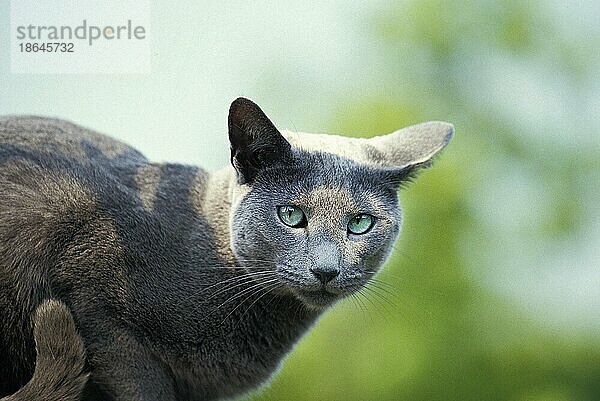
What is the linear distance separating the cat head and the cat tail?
30 centimetres

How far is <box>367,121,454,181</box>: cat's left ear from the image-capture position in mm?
1360

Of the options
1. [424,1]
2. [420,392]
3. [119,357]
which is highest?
[424,1]

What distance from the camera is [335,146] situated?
1.41 meters

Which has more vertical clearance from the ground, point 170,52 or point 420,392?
point 170,52

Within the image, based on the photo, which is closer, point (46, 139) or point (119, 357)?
point (119, 357)

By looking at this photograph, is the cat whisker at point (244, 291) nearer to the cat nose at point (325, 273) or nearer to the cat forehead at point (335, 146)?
the cat nose at point (325, 273)

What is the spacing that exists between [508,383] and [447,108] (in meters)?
0.64

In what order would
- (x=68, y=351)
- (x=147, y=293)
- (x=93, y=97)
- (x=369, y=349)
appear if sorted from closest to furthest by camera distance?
(x=68, y=351) < (x=147, y=293) < (x=93, y=97) < (x=369, y=349)

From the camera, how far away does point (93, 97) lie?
5.61ft

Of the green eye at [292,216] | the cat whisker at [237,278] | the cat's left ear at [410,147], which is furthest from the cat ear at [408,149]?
the cat whisker at [237,278]

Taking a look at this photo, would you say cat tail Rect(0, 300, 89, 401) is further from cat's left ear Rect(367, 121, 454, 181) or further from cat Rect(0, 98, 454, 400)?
cat's left ear Rect(367, 121, 454, 181)

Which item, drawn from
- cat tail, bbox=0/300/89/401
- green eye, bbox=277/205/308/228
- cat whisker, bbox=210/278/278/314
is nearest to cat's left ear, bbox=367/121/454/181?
green eye, bbox=277/205/308/228

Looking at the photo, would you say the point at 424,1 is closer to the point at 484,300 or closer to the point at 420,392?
the point at 484,300

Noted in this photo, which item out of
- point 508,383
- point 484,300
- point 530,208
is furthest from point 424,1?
point 508,383
